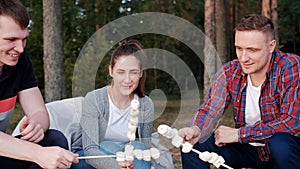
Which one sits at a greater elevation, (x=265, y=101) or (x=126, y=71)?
(x=126, y=71)

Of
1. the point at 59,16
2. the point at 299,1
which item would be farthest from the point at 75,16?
the point at 299,1

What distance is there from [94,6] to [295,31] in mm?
6384

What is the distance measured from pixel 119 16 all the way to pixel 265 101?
24.5 ft

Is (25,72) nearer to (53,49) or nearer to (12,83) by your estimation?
(12,83)

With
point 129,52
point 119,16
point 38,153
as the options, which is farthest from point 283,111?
Result: point 119,16

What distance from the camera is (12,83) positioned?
87.0 inches

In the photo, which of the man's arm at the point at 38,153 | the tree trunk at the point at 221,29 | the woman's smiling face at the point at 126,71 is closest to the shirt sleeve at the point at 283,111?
the woman's smiling face at the point at 126,71

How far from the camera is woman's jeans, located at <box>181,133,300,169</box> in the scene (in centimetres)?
227

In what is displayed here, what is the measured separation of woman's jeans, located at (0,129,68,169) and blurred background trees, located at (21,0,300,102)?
0.54m

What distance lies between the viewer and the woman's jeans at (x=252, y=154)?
7.46 ft

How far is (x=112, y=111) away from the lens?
2.59m

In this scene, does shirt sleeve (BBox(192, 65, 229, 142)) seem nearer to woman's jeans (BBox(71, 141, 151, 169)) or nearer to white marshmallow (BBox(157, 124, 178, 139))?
woman's jeans (BBox(71, 141, 151, 169))

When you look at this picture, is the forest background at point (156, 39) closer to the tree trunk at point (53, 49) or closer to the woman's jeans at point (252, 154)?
the tree trunk at point (53, 49)

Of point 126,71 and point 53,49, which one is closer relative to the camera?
point 126,71
